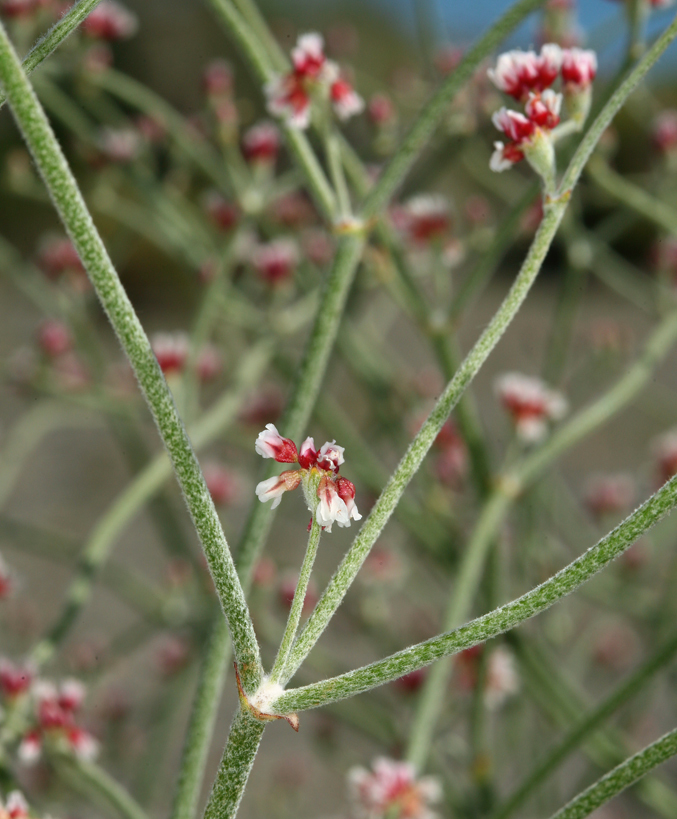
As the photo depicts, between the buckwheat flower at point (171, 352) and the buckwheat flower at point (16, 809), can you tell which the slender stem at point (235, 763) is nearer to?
the buckwheat flower at point (16, 809)

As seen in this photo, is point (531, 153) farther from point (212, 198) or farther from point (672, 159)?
A: point (212, 198)

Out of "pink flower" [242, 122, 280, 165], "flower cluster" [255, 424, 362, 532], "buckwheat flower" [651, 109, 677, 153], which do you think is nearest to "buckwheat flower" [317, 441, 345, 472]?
"flower cluster" [255, 424, 362, 532]

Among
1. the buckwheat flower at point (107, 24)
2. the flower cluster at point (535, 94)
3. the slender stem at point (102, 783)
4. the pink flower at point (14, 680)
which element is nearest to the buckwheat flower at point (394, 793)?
the slender stem at point (102, 783)

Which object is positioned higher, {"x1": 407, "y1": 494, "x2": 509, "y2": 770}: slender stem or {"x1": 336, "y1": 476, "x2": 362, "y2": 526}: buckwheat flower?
{"x1": 407, "y1": 494, "x2": 509, "y2": 770}: slender stem

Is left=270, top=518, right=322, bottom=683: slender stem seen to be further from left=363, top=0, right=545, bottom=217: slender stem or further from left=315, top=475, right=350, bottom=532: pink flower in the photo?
left=363, top=0, right=545, bottom=217: slender stem

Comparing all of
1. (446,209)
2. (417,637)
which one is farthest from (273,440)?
(417,637)

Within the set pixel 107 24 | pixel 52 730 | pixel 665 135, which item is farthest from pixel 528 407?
pixel 107 24

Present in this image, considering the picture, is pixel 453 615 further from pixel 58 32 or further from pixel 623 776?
pixel 58 32
